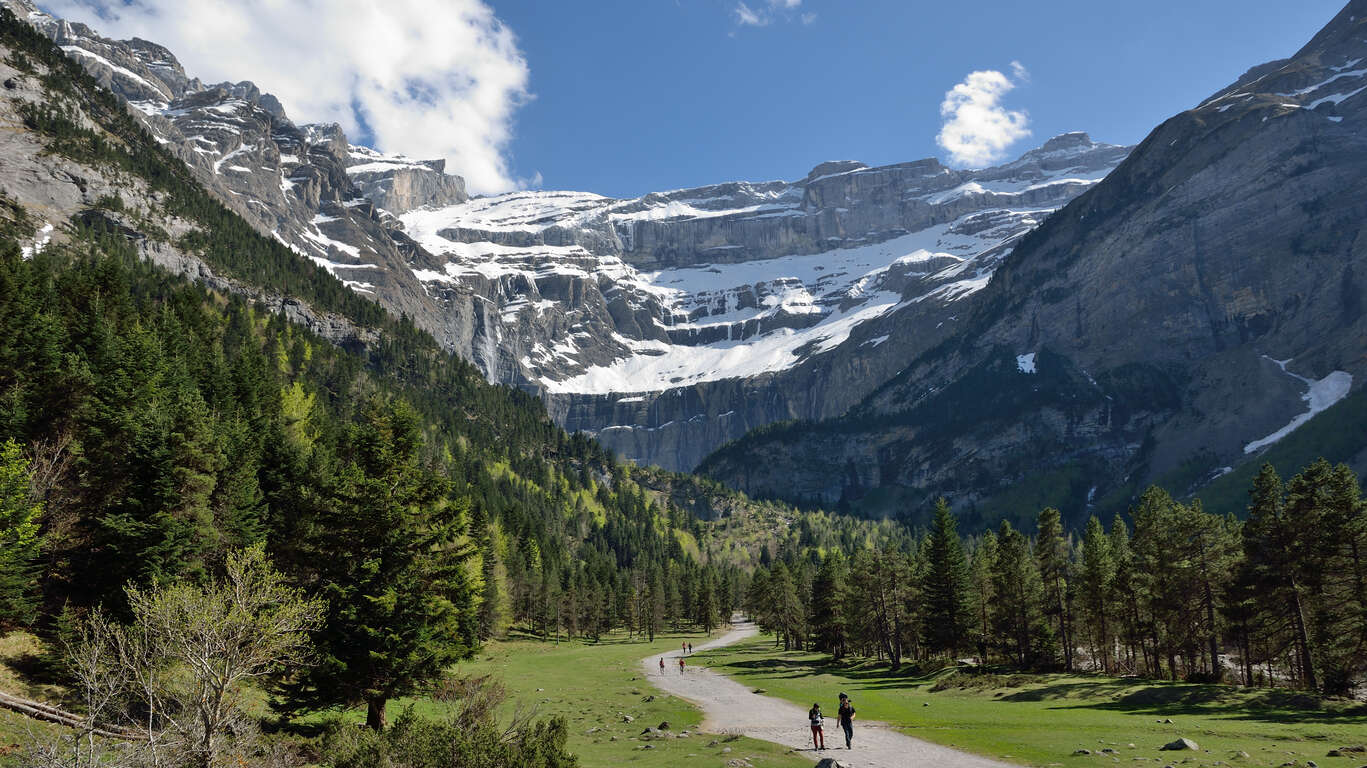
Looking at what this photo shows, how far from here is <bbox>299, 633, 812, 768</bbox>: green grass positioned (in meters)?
28.4

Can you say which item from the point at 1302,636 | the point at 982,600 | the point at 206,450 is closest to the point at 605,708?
the point at 206,450

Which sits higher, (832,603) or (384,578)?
(384,578)

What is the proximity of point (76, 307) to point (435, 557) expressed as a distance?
5632 cm

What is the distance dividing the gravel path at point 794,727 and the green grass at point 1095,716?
4.79 feet

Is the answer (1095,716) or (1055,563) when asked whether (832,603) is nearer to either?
(1055,563)

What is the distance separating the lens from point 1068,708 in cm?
4128

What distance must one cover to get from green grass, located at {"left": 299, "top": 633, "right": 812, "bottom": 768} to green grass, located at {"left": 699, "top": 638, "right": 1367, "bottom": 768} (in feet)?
31.2

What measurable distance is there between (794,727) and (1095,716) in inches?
610

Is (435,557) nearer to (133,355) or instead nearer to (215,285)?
(133,355)

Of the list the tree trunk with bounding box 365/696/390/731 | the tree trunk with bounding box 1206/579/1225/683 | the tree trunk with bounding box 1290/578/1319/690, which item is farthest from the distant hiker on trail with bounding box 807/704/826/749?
the tree trunk with bounding box 1206/579/1225/683

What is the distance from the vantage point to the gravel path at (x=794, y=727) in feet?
91.5

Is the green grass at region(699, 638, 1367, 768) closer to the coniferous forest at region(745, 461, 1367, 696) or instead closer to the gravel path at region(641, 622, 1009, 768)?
the gravel path at region(641, 622, 1009, 768)

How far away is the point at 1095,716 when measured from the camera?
37281mm

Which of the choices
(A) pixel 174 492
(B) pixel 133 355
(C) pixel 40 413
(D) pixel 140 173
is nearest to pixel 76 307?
(B) pixel 133 355
